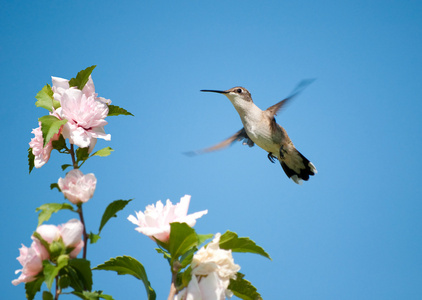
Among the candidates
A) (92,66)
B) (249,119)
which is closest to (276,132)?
(249,119)

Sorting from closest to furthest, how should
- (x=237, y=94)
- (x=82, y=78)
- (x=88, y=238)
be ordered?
(x=88, y=238)
(x=82, y=78)
(x=237, y=94)

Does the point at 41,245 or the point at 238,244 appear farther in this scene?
the point at 238,244

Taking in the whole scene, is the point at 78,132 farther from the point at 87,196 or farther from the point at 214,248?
the point at 214,248

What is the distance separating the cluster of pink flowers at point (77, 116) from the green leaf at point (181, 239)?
412 mm

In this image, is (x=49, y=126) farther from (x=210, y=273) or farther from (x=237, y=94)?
(x=237, y=94)

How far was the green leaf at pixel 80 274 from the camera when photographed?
3.84ft

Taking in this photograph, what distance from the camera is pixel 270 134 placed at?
3602 millimetres

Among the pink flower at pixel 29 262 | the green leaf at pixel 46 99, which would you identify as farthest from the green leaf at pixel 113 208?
the green leaf at pixel 46 99

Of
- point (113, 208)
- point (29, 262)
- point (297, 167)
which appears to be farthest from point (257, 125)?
point (29, 262)

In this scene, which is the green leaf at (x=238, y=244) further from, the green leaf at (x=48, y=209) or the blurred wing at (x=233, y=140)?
the blurred wing at (x=233, y=140)

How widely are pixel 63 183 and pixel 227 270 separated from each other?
542mm

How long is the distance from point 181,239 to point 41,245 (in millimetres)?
396

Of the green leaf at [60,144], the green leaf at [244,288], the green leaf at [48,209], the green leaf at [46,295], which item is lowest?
the green leaf at [244,288]

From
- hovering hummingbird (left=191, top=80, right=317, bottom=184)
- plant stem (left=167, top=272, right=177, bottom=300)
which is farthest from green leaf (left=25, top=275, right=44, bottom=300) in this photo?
hovering hummingbird (left=191, top=80, right=317, bottom=184)
